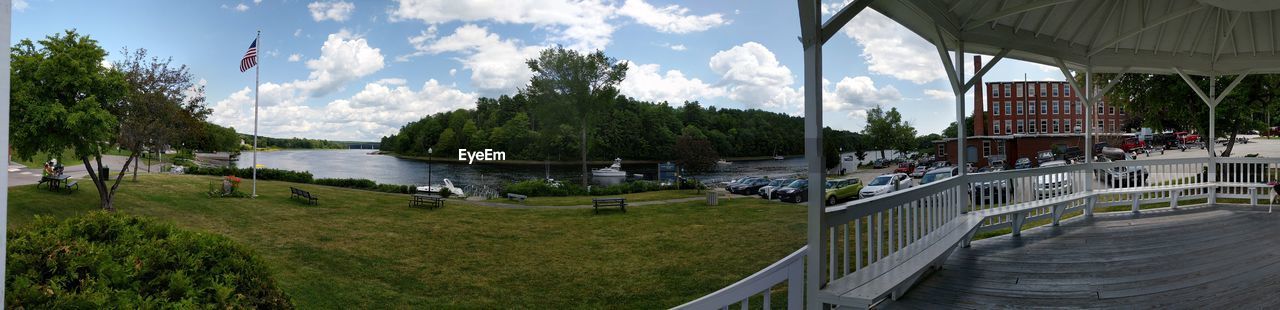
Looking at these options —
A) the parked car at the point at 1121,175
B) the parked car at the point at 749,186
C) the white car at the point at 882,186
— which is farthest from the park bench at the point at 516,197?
the parked car at the point at 1121,175

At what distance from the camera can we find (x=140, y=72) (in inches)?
313

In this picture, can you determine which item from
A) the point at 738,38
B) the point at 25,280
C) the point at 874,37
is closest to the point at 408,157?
the point at 738,38

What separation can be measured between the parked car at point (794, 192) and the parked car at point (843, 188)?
667 millimetres

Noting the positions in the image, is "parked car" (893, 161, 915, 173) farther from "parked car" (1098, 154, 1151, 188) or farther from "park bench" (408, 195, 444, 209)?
"park bench" (408, 195, 444, 209)

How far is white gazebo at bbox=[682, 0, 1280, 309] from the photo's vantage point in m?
1.62

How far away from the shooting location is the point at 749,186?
12.9 meters

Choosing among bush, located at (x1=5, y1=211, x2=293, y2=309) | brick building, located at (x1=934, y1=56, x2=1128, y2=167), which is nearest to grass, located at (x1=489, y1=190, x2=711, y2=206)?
bush, located at (x1=5, y1=211, x2=293, y2=309)

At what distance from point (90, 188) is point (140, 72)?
5.74ft

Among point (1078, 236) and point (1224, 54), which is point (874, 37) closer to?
point (1224, 54)

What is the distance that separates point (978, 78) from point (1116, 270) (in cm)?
144

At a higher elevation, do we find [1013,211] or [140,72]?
[140,72]

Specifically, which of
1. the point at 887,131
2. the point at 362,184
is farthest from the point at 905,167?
the point at 362,184

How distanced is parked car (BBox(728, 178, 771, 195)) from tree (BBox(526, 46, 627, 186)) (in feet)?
12.1

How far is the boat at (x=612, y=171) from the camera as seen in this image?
13.3 m
